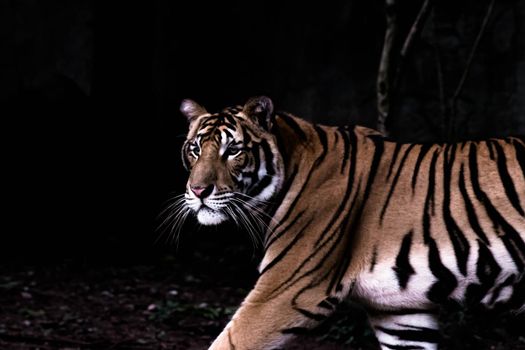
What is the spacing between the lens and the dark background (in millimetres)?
8578

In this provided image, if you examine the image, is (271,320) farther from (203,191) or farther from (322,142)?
(322,142)

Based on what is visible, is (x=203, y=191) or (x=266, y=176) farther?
(x=266, y=176)

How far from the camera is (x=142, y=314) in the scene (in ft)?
23.7

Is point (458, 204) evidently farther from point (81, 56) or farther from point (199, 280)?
point (81, 56)

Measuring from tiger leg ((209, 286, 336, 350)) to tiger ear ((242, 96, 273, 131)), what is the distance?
2.62ft

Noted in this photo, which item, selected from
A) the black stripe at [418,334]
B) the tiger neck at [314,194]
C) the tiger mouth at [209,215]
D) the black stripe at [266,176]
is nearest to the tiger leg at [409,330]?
the black stripe at [418,334]

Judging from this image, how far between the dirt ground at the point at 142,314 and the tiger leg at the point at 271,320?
2169 mm

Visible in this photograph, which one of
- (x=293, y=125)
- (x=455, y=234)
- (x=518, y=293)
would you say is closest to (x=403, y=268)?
(x=455, y=234)

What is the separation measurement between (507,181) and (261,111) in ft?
3.80

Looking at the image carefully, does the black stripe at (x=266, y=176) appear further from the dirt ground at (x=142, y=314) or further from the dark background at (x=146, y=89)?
the dark background at (x=146, y=89)

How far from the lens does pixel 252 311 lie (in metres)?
4.23

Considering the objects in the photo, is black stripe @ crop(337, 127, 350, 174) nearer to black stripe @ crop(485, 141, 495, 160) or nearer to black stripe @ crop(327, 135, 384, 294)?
black stripe @ crop(327, 135, 384, 294)

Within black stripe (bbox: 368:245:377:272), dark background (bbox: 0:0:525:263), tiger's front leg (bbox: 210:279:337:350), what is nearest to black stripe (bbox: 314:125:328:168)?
black stripe (bbox: 368:245:377:272)

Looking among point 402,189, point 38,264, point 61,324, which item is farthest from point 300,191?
point 38,264
